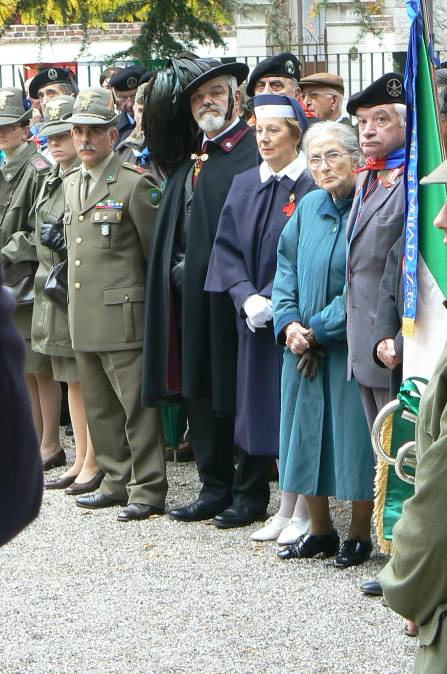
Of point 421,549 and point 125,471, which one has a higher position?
point 421,549

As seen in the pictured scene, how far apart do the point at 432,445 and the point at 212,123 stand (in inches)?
168

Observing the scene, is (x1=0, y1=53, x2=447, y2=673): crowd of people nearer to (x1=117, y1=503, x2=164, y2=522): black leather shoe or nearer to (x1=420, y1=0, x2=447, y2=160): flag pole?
(x1=117, y1=503, x2=164, y2=522): black leather shoe

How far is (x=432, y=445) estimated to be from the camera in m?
2.42

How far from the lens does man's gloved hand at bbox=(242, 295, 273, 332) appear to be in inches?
235

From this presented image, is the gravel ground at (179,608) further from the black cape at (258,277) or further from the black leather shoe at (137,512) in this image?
the black cape at (258,277)

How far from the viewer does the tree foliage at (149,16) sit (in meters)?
6.62

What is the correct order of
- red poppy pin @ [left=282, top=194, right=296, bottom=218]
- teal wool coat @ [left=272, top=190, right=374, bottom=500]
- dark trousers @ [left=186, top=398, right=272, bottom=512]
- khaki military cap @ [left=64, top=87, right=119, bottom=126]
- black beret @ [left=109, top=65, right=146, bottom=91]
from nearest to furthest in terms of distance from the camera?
teal wool coat @ [left=272, top=190, right=374, bottom=500], red poppy pin @ [left=282, top=194, right=296, bottom=218], dark trousers @ [left=186, top=398, right=272, bottom=512], khaki military cap @ [left=64, top=87, right=119, bottom=126], black beret @ [left=109, top=65, right=146, bottom=91]

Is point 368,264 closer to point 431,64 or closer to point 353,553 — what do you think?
point 431,64

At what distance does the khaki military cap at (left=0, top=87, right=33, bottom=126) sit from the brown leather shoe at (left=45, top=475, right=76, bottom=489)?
7.70 feet

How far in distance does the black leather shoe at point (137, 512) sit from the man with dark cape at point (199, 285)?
155 millimetres

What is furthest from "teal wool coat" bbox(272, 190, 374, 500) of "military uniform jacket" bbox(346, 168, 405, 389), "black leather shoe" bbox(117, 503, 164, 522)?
"black leather shoe" bbox(117, 503, 164, 522)

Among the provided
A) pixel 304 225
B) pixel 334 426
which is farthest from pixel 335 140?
pixel 334 426

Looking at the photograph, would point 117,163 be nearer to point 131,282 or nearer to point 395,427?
point 131,282

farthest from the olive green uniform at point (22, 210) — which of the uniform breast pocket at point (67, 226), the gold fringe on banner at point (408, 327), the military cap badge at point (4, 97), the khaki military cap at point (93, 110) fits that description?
the gold fringe on banner at point (408, 327)
